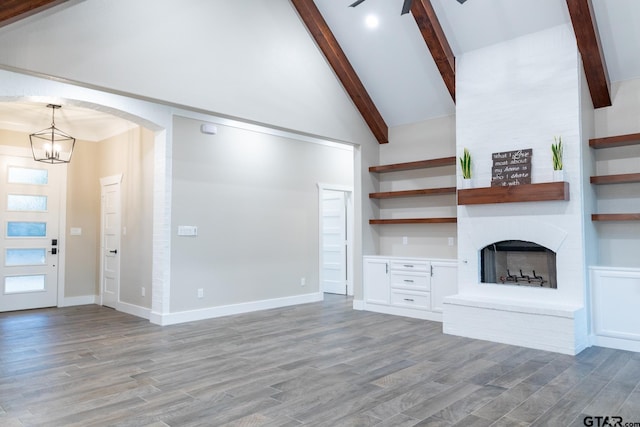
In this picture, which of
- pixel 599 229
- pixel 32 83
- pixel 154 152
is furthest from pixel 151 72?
pixel 599 229

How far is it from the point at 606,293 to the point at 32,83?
635cm

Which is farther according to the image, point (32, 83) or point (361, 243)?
point (361, 243)

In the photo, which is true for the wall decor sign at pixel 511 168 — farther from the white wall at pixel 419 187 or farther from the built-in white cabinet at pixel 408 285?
the built-in white cabinet at pixel 408 285

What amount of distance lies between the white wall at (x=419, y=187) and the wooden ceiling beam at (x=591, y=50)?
1.78m

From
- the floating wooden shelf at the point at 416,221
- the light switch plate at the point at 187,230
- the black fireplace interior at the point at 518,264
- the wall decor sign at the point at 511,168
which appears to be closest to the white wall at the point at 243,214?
the light switch plate at the point at 187,230

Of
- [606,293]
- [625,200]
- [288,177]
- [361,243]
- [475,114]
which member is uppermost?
[475,114]

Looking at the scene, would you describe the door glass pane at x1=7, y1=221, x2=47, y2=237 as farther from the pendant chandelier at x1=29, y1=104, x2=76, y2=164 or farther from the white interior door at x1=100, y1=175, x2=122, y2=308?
the pendant chandelier at x1=29, y1=104, x2=76, y2=164

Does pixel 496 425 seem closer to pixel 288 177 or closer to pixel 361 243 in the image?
pixel 361 243

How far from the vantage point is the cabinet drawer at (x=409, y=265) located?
5926 millimetres

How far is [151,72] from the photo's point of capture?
14.1 feet

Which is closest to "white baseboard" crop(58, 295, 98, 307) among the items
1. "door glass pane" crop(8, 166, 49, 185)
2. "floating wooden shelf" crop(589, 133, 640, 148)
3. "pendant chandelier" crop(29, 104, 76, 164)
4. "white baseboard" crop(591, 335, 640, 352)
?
"door glass pane" crop(8, 166, 49, 185)

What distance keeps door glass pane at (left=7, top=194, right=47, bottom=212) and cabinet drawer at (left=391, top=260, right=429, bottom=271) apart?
564 cm

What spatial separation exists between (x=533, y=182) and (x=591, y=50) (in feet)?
4.77

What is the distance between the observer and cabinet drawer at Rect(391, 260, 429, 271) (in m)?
5.93
